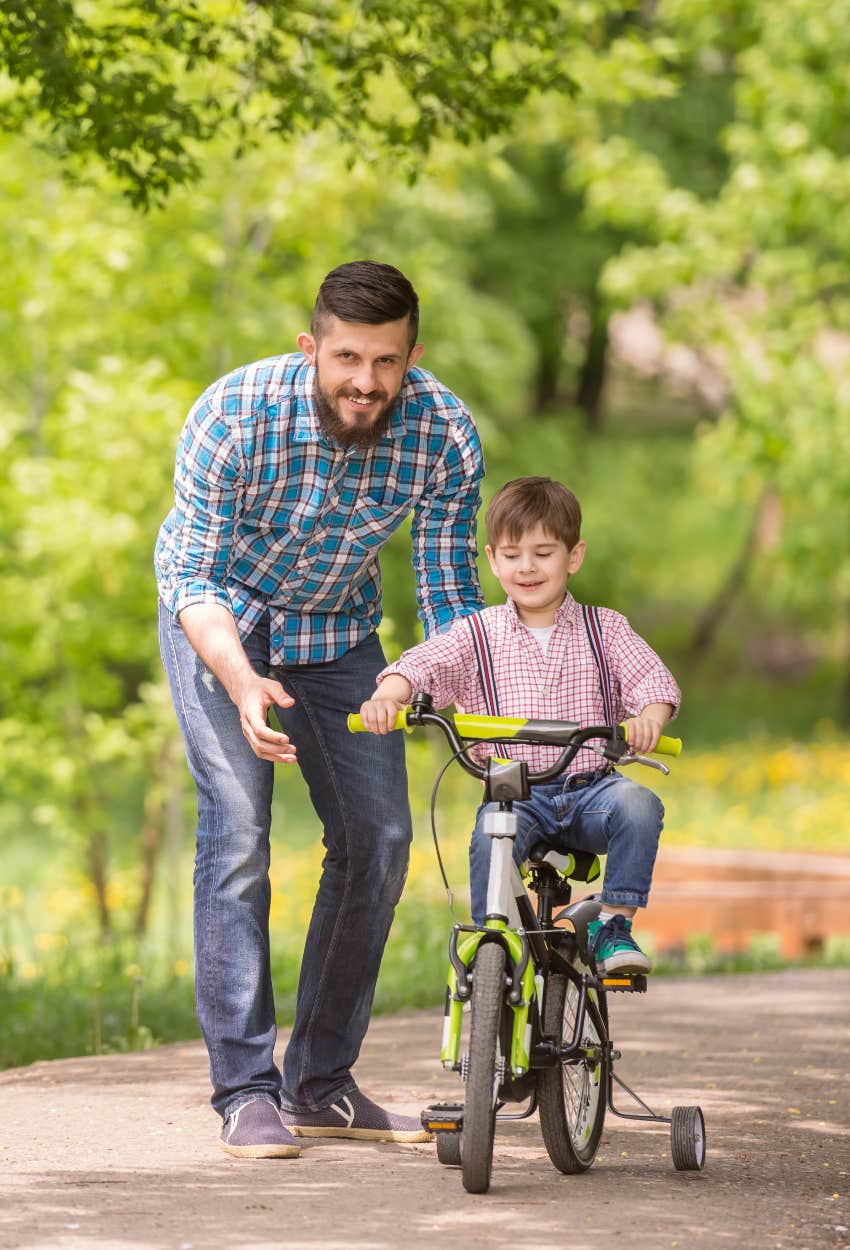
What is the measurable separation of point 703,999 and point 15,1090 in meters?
3.34

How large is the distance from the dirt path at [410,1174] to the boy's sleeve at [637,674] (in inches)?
43.5

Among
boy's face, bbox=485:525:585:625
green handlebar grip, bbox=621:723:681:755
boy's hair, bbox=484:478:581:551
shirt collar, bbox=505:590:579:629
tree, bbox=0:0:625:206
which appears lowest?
green handlebar grip, bbox=621:723:681:755

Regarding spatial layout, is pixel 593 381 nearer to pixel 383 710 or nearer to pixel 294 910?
pixel 294 910

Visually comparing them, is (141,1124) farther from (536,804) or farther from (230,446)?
(230,446)

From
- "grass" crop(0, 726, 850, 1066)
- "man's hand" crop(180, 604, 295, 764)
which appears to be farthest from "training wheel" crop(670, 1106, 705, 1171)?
"grass" crop(0, 726, 850, 1066)

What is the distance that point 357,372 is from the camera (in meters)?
4.32

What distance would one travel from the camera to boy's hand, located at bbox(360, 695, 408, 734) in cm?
404

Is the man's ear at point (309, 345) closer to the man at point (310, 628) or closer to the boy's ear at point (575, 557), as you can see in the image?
the man at point (310, 628)

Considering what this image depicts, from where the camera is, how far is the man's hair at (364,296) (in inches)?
167

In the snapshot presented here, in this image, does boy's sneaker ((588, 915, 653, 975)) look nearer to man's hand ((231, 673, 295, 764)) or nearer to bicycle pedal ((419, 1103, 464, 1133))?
bicycle pedal ((419, 1103, 464, 1133))

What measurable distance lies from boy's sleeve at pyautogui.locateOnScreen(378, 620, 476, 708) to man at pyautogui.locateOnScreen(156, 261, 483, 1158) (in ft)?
0.79

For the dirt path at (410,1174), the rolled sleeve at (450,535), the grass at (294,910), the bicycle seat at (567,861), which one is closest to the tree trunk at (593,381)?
the grass at (294,910)

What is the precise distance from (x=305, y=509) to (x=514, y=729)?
892 millimetres

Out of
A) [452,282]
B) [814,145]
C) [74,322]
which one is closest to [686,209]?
[814,145]
